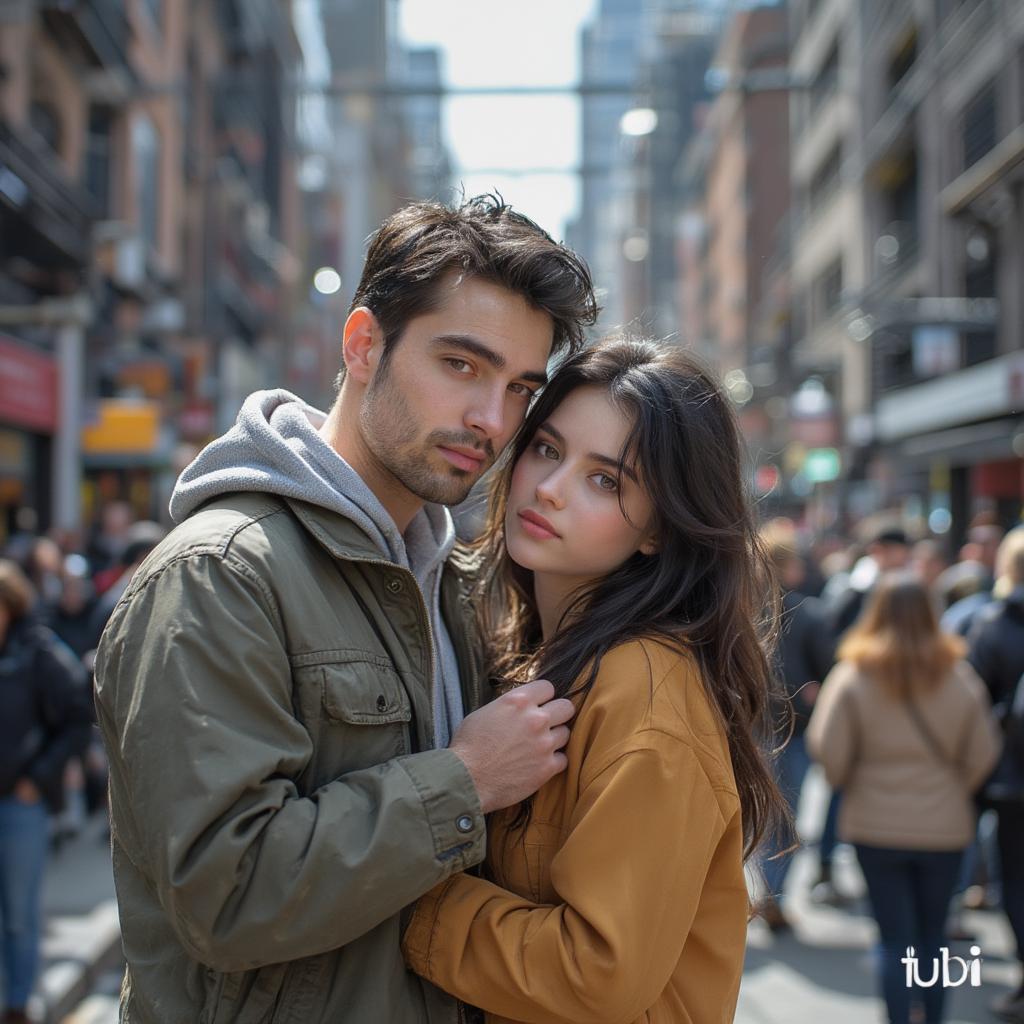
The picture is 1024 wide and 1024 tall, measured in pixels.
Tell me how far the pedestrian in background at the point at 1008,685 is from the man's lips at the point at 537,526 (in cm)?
408

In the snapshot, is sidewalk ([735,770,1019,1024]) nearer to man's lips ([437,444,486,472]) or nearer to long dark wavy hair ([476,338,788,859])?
long dark wavy hair ([476,338,788,859])

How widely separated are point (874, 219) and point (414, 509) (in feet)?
113

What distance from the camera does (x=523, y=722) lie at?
2178 millimetres

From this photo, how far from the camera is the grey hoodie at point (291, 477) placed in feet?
7.34

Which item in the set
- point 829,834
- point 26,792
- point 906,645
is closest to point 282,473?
point 906,645

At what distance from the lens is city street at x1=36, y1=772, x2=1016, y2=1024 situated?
5.80 m

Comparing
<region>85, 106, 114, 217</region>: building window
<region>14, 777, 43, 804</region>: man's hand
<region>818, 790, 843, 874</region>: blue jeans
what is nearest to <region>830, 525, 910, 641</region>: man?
<region>818, 790, 843, 874</region>: blue jeans

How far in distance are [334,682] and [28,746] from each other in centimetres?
426

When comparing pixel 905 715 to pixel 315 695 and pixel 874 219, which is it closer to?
pixel 315 695

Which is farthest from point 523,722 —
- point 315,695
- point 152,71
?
point 152,71

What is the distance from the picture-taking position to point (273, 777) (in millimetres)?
Result: 1975

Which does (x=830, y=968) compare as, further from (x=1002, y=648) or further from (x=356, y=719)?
(x=356, y=719)

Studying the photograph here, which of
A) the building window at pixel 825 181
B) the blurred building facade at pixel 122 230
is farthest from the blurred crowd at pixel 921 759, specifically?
the building window at pixel 825 181

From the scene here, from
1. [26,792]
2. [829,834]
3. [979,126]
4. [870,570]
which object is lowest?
[829,834]
